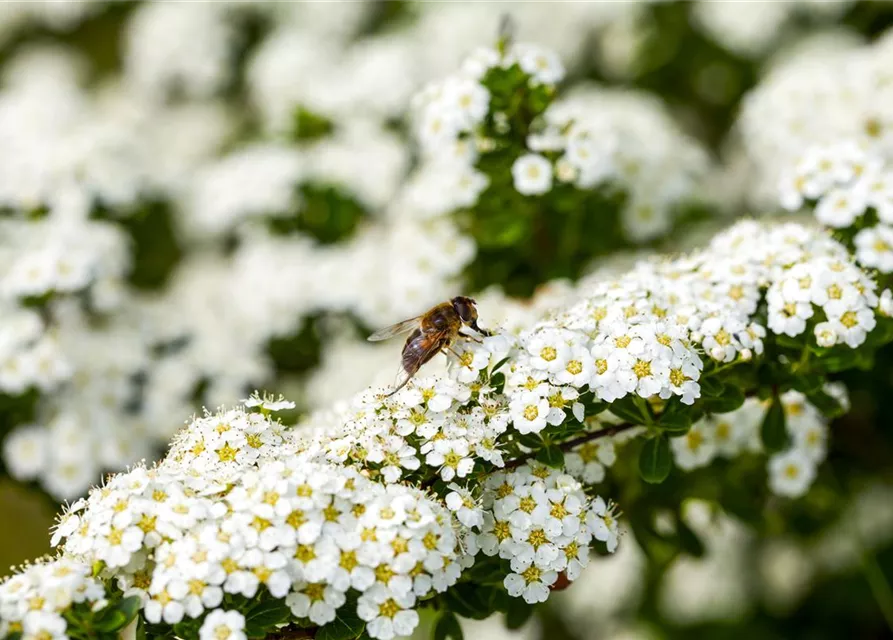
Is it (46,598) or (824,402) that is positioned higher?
(824,402)

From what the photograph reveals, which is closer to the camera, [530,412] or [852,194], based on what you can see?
[530,412]

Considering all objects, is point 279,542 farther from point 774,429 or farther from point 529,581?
point 774,429

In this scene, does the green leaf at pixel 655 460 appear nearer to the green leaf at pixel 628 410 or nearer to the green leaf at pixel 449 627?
the green leaf at pixel 628 410

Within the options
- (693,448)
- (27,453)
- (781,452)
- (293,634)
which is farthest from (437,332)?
(27,453)

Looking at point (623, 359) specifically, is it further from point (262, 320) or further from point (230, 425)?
point (262, 320)

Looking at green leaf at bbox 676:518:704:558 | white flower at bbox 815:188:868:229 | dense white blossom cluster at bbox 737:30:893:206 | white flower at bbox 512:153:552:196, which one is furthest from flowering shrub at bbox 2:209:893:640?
dense white blossom cluster at bbox 737:30:893:206

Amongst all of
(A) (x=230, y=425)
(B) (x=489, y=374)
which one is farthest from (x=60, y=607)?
(B) (x=489, y=374)
